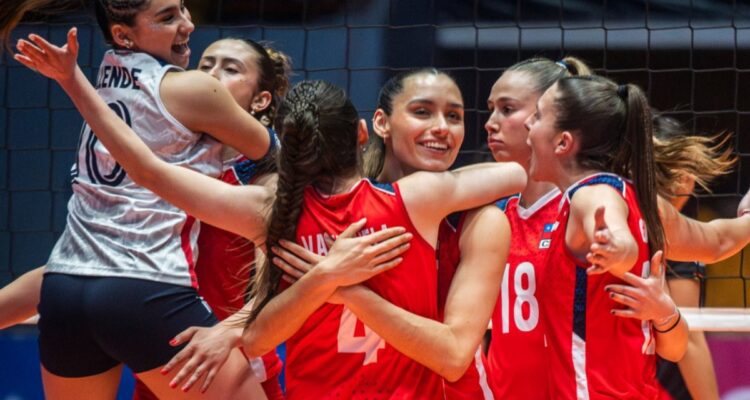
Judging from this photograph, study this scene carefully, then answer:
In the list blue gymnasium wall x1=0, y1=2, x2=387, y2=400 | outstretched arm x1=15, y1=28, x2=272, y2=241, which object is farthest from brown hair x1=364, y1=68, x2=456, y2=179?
blue gymnasium wall x1=0, y1=2, x2=387, y2=400

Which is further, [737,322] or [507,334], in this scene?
[737,322]

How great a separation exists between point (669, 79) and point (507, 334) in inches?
129

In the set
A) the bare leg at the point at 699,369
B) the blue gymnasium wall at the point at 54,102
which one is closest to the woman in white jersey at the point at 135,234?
the bare leg at the point at 699,369

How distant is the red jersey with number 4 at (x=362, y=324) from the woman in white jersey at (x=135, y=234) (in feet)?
1.13

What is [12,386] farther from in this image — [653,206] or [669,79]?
[669,79]

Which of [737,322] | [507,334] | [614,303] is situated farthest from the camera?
[737,322]

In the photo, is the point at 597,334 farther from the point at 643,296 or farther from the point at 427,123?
the point at 427,123

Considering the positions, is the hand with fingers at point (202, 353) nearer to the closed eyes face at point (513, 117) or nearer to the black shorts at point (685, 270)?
the closed eyes face at point (513, 117)

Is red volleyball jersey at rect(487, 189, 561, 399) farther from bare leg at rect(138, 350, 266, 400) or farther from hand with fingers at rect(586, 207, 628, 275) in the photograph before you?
bare leg at rect(138, 350, 266, 400)

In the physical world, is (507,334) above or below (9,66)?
below

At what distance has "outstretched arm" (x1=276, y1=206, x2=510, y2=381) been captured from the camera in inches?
82.0

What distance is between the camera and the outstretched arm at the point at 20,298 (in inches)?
115

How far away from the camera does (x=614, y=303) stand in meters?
2.27

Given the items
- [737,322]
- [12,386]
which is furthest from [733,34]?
[12,386]
